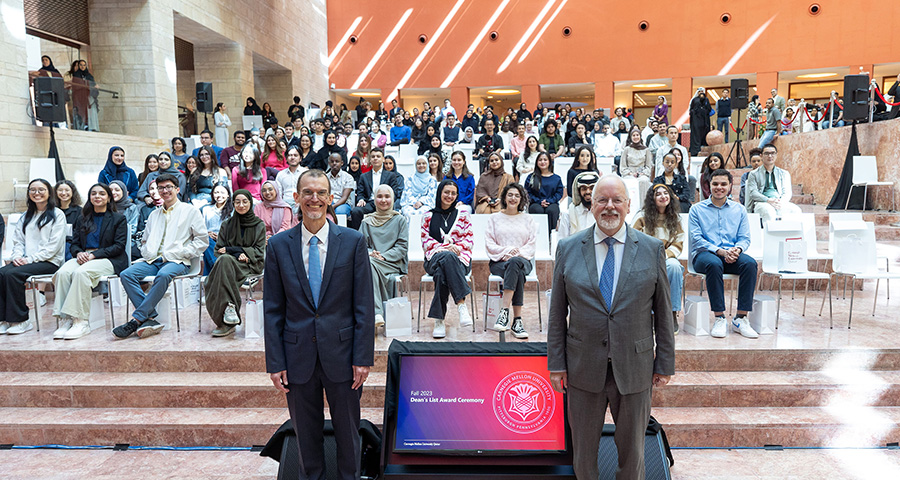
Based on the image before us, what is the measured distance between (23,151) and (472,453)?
26.2 feet

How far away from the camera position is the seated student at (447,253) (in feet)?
14.4

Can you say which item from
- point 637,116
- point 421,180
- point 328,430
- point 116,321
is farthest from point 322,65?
point 328,430

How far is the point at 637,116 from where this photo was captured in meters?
20.8

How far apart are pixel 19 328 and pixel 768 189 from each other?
6.84m

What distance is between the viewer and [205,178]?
23.5 ft

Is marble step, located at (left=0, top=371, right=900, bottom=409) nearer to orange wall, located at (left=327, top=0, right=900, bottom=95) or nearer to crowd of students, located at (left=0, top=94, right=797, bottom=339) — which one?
crowd of students, located at (left=0, top=94, right=797, bottom=339)

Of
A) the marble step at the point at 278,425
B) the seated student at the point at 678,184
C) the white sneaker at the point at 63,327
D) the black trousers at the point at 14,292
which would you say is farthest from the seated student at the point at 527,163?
the black trousers at the point at 14,292

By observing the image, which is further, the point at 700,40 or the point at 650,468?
the point at 700,40

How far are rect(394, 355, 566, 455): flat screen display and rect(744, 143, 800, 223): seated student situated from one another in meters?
4.05

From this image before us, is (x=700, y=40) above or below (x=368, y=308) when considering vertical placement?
above

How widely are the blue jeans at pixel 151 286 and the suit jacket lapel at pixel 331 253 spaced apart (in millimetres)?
2674

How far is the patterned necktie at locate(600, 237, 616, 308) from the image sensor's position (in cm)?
223

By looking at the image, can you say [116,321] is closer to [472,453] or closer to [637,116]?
[472,453]

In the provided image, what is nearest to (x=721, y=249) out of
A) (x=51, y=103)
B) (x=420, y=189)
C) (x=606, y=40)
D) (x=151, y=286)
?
(x=420, y=189)
